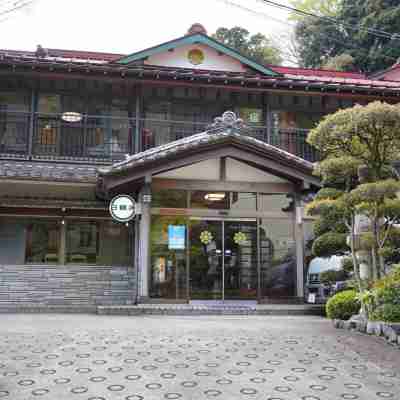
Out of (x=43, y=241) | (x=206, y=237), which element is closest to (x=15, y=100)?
(x=43, y=241)

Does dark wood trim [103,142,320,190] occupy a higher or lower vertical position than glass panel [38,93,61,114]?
lower

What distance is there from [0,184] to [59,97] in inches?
132

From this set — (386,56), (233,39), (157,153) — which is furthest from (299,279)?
(233,39)

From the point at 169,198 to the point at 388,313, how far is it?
21.5 ft

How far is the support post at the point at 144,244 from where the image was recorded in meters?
11.7

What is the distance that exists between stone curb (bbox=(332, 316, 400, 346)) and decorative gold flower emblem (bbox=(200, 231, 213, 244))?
4.42 meters

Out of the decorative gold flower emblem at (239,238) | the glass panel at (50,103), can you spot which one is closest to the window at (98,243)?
the glass panel at (50,103)

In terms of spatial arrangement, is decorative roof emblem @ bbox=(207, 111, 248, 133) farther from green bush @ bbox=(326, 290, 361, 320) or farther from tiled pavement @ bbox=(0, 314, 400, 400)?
tiled pavement @ bbox=(0, 314, 400, 400)

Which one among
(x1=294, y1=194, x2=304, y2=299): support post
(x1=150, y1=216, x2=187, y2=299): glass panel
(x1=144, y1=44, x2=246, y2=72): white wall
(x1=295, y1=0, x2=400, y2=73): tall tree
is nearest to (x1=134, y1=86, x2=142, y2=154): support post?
(x1=144, y1=44, x2=246, y2=72): white wall

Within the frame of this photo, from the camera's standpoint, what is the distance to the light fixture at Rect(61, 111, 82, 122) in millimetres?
13812

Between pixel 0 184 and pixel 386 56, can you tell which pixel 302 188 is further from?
pixel 386 56

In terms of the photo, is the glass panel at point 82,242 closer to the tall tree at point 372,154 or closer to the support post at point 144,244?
the support post at point 144,244

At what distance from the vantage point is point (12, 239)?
45.9 feet

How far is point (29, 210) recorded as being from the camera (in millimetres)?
13875
